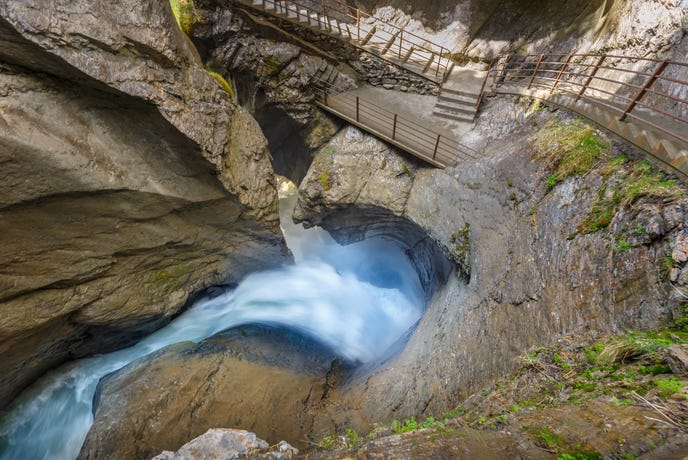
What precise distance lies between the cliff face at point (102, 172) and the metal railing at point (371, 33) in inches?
180

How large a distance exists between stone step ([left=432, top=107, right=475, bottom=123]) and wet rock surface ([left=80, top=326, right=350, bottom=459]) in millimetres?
7639

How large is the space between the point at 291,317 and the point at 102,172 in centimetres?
592

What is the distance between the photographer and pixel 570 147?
4.70 meters

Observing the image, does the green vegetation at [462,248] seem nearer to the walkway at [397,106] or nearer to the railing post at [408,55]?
the walkway at [397,106]

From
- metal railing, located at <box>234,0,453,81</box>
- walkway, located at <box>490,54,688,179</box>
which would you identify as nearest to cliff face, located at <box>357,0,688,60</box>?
walkway, located at <box>490,54,688,179</box>

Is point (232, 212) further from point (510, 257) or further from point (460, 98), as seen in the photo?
point (460, 98)

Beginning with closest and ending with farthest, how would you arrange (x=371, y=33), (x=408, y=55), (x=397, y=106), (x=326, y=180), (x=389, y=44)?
(x=326, y=180), (x=397, y=106), (x=408, y=55), (x=389, y=44), (x=371, y=33)

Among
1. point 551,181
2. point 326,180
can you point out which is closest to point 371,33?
point 326,180

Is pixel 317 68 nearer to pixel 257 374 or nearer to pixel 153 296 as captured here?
pixel 153 296

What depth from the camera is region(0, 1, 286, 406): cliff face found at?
3840mm

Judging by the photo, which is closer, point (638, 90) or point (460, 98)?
point (638, 90)

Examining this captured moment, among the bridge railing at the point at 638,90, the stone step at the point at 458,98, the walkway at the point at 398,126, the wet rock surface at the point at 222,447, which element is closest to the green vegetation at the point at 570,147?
the bridge railing at the point at 638,90

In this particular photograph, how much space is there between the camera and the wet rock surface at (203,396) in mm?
5121

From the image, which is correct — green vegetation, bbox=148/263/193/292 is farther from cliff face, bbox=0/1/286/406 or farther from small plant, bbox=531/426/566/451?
small plant, bbox=531/426/566/451
